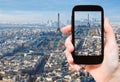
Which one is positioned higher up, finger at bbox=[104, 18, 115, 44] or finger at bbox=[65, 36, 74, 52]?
finger at bbox=[104, 18, 115, 44]

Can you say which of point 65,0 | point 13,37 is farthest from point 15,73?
point 65,0

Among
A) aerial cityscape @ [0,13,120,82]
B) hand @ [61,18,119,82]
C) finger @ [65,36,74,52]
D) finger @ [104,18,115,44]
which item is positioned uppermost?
Answer: finger @ [104,18,115,44]

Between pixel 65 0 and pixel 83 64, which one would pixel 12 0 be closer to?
pixel 65 0

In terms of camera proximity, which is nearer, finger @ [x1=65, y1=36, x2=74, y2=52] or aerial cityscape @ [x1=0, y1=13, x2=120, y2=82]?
finger @ [x1=65, y1=36, x2=74, y2=52]

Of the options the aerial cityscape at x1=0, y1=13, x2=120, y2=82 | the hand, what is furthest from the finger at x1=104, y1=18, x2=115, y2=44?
the aerial cityscape at x1=0, y1=13, x2=120, y2=82

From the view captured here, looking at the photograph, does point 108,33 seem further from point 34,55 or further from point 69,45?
point 34,55

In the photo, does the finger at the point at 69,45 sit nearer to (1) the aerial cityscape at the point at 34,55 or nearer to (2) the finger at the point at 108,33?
(2) the finger at the point at 108,33

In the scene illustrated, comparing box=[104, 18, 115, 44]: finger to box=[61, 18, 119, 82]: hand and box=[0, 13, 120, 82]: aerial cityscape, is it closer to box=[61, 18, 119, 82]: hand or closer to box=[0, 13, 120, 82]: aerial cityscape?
box=[61, 18, 119, 82]: hand

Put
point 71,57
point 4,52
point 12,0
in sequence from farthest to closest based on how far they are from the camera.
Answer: point 12,0, point 4,52, point 71,57

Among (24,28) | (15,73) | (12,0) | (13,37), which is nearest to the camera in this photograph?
(15,73)

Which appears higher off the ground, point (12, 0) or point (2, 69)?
point (12, 0)

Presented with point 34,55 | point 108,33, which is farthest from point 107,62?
point 34,55
